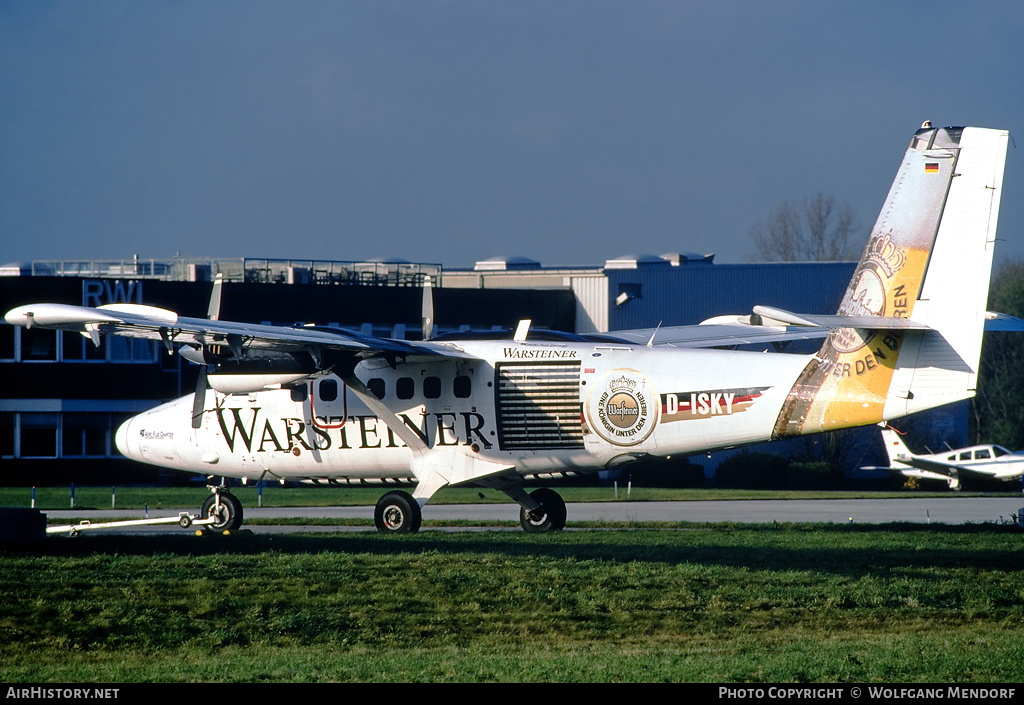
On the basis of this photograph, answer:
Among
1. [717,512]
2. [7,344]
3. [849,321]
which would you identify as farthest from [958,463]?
[7,344]

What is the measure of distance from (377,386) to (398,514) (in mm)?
2490

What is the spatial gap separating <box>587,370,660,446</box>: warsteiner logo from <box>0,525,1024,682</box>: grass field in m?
2.08

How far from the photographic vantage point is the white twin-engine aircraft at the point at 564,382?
17.7 m

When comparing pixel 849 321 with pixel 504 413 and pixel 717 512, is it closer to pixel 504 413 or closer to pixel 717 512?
Answer: pixel 504 413

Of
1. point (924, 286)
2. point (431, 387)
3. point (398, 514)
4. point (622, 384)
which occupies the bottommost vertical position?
point (398, 514)

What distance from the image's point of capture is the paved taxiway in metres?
31.2

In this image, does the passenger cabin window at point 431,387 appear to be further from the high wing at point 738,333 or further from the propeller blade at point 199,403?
the propeller blade at point 199,403

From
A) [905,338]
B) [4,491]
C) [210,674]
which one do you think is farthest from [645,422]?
[4,491]

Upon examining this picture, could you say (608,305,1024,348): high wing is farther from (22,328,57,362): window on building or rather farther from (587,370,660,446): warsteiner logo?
(22,328,57,362): window on building

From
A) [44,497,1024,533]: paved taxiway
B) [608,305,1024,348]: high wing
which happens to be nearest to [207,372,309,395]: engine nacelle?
[44,497,1024,533]: paved taxiway

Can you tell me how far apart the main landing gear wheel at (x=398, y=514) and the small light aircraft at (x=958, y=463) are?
3590 cm

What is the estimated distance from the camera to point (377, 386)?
22594mm

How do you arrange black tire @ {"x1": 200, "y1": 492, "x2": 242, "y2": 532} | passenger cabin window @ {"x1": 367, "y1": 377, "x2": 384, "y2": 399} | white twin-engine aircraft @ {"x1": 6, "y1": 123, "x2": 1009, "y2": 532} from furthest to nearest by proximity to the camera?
black tire @ {"x1": 200, "y1": 492, "x2": 242, "y2": 532}, passenger cabin window @ {"x1": 367, "y1": 377, "x2": 384, "y2": 399}, white twin-engine aircraft @ {"x1": 6, "y1": 123, "x2": 1009, "y2": 532}

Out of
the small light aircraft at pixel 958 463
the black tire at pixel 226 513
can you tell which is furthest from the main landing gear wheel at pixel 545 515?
the small light aircraft at pixel 958 463
